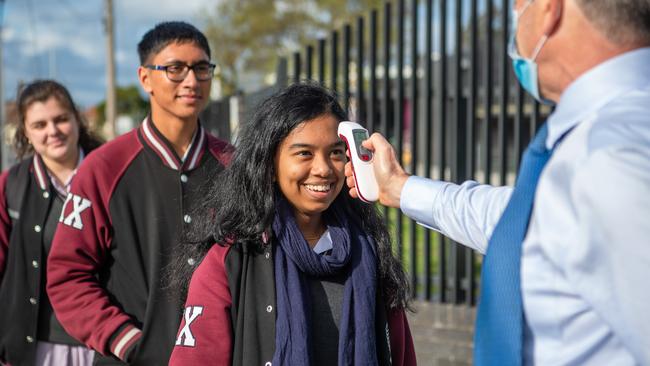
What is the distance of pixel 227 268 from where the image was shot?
8.17 ft

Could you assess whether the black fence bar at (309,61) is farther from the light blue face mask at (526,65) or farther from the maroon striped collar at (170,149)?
the light blue face mask at (526,65)

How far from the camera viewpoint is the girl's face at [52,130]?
402 cm

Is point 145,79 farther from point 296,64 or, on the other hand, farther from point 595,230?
point 296,64

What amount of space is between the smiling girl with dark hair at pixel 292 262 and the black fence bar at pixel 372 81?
3.63m

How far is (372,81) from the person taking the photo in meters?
6.54

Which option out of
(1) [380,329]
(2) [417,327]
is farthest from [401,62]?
(1) [380,329]

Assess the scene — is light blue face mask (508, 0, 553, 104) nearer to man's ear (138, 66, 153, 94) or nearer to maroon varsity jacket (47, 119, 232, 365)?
maroon varsity jacket (47, 119, 232, 365)

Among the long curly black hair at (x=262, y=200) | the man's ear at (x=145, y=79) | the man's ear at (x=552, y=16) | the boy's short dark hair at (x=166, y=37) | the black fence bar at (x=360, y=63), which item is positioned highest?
the black fence bar at (x=360, y=63)

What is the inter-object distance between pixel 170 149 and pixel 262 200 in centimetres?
80

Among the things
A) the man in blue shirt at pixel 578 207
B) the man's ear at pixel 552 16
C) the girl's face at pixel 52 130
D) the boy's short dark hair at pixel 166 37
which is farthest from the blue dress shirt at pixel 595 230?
the girl's face at pixel 52 130

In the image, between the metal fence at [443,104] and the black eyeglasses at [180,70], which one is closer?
the black eyeglasses at [180,70]

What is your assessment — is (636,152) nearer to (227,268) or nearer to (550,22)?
(550,22)

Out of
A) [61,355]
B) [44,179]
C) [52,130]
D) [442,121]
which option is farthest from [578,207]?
[442,121]

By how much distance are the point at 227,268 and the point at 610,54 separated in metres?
1.33
